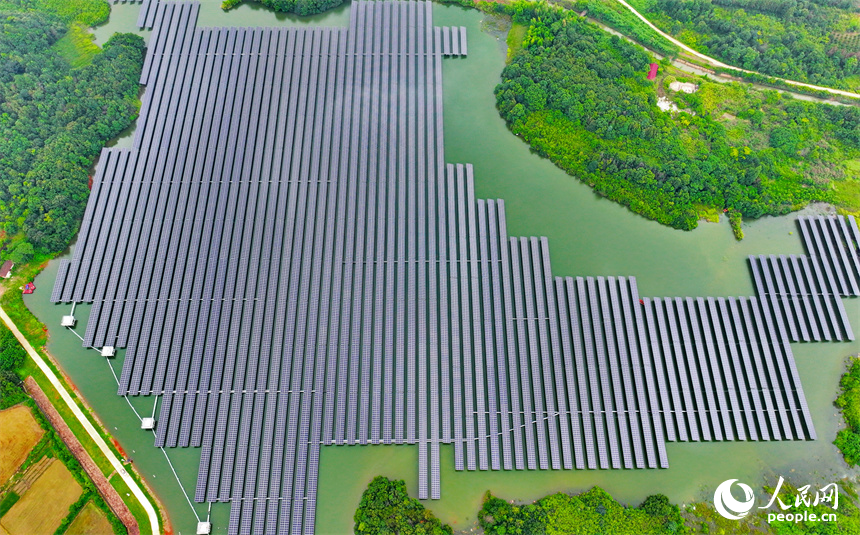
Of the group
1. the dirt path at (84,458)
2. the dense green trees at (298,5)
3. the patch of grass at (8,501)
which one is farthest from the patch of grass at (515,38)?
the patch of grass at (8,501)

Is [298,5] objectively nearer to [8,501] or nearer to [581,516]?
[8,501]

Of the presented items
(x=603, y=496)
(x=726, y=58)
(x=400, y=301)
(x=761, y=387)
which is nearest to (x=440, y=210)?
(x=400, y=301)

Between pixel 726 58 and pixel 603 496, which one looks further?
pixel 726 58

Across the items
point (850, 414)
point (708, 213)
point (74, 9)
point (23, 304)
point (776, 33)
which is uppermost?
point (74, 9)

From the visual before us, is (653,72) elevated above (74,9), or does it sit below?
below

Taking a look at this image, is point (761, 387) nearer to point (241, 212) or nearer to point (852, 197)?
point (852, 197)

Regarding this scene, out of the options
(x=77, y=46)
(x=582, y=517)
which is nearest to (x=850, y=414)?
(x=582, y=517)

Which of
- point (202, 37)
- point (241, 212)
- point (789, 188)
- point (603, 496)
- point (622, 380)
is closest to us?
point (603, 496)
